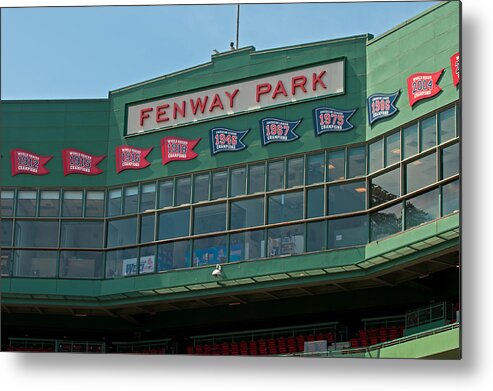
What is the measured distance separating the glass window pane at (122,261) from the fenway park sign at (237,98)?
1.35 meters

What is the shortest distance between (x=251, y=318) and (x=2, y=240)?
2.84 metres

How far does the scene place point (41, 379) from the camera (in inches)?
398

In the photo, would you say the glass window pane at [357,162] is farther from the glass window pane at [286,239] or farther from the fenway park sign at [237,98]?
the glass window pane at [286,239]

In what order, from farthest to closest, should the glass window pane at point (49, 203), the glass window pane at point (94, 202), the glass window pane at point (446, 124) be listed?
the glass window pane at point (49, 203) → the glass window pane at point (94, 202) → the glass window pane at point (446, 124)

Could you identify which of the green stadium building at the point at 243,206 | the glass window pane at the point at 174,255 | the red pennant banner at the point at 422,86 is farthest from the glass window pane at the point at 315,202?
the glass window pane at the point at 174,255

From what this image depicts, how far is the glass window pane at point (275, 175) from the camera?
11500mm

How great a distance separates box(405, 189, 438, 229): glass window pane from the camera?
1010cm

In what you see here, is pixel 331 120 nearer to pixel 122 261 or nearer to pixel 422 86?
pixel 422 86

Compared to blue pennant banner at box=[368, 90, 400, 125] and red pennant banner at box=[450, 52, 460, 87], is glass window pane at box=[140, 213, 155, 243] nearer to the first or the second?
blue pennant banner at box=[368, 90, 400, 125]

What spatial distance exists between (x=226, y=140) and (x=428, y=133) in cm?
248

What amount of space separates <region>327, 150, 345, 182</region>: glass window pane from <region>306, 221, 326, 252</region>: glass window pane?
0.50 meters

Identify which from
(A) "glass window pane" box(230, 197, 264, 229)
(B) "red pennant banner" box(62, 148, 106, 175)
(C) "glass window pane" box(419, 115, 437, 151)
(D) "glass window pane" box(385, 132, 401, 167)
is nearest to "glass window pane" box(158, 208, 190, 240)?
(A) "glass window pane" box(230, 197, 264, 229)

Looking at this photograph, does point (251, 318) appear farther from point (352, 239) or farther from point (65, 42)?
point (65, 42)

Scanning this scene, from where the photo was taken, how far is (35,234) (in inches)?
472
